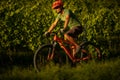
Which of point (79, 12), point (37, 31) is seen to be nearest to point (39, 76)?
point (37, 31)

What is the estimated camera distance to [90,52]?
31.6 feet

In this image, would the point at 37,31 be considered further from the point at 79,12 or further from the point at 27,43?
the point at 79,12

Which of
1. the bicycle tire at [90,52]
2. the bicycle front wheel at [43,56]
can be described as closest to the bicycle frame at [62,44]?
the bicycle front wheel at [43,56]

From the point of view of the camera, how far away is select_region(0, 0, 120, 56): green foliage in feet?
33.1

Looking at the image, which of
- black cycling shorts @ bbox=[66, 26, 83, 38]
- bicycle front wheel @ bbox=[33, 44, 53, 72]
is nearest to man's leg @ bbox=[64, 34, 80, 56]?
black cycling shorts @ bbox=[66, 26, 83, 38]

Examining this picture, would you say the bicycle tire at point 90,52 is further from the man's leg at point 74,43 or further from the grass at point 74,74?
the grass at point 74,74

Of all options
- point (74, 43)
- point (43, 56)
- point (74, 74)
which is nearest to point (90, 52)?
point (74, 43)

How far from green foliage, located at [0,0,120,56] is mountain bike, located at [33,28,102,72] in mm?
970

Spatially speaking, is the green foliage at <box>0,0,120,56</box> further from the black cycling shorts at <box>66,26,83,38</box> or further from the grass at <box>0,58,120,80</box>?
the grass at <box>0,58,120,80</box>

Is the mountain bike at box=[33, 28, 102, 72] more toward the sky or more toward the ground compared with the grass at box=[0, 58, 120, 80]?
more toward the sky

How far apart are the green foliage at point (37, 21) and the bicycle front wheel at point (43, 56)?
4.14ft

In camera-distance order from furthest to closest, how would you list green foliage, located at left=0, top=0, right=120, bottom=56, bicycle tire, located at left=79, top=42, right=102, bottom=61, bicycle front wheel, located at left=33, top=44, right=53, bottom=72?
green foliage, located at left=0, top=0, right=120, bottom=56, bicycle tire, located at left=79, top=42, right=102, bottom=61, bicycle front wheel, located at left=33, top=44, right=53, bottom=72

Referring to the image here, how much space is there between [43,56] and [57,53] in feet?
1.26

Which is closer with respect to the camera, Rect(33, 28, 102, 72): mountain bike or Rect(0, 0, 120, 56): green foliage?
Rect(33, 28, 102, 72): mountain bike
